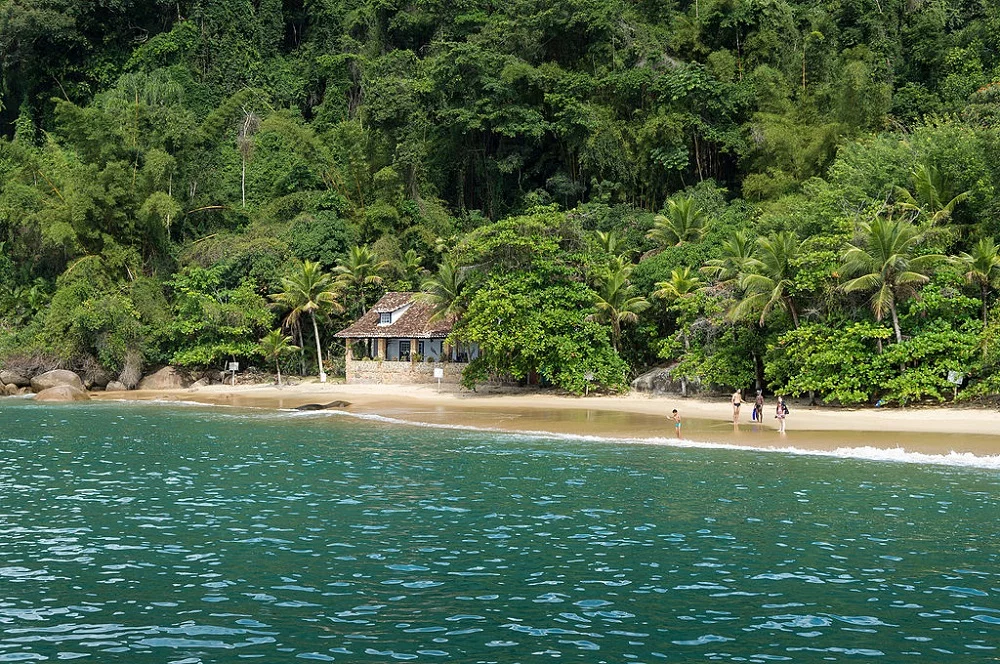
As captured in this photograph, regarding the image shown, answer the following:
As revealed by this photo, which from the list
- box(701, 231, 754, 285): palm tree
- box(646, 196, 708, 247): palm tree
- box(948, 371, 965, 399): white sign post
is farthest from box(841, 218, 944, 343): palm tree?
box(646, 196, 708, 247): palm tree

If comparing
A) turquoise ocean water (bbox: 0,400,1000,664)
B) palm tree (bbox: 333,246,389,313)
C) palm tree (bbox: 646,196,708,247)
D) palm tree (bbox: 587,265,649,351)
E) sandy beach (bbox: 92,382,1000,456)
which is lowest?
turquoise ocean water (bbox: 0,400,1000,664)

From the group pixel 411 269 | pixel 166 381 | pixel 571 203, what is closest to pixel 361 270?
pixel 411 269

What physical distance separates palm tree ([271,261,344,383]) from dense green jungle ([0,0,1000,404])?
0.48 feet

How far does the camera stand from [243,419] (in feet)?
112

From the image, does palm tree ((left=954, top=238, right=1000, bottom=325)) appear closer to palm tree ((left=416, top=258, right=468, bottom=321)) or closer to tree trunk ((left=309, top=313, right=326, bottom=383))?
palm tree ((left=416, top=258, right=468, bottom=321))

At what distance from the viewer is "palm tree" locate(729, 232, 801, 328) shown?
3156 centimetres

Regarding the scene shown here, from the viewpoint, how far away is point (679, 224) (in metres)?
43.4

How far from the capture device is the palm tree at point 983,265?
95.4 ft

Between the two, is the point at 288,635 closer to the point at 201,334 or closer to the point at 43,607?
the point at 43,607

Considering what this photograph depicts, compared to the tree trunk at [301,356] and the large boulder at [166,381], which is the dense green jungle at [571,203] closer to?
the tree trunk at [301,356]

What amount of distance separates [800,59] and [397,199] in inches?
942

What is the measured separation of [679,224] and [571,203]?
416 inches

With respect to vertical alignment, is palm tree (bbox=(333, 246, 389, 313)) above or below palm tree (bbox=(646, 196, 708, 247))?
below

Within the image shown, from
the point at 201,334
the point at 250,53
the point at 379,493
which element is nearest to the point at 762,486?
the point at 379,493
